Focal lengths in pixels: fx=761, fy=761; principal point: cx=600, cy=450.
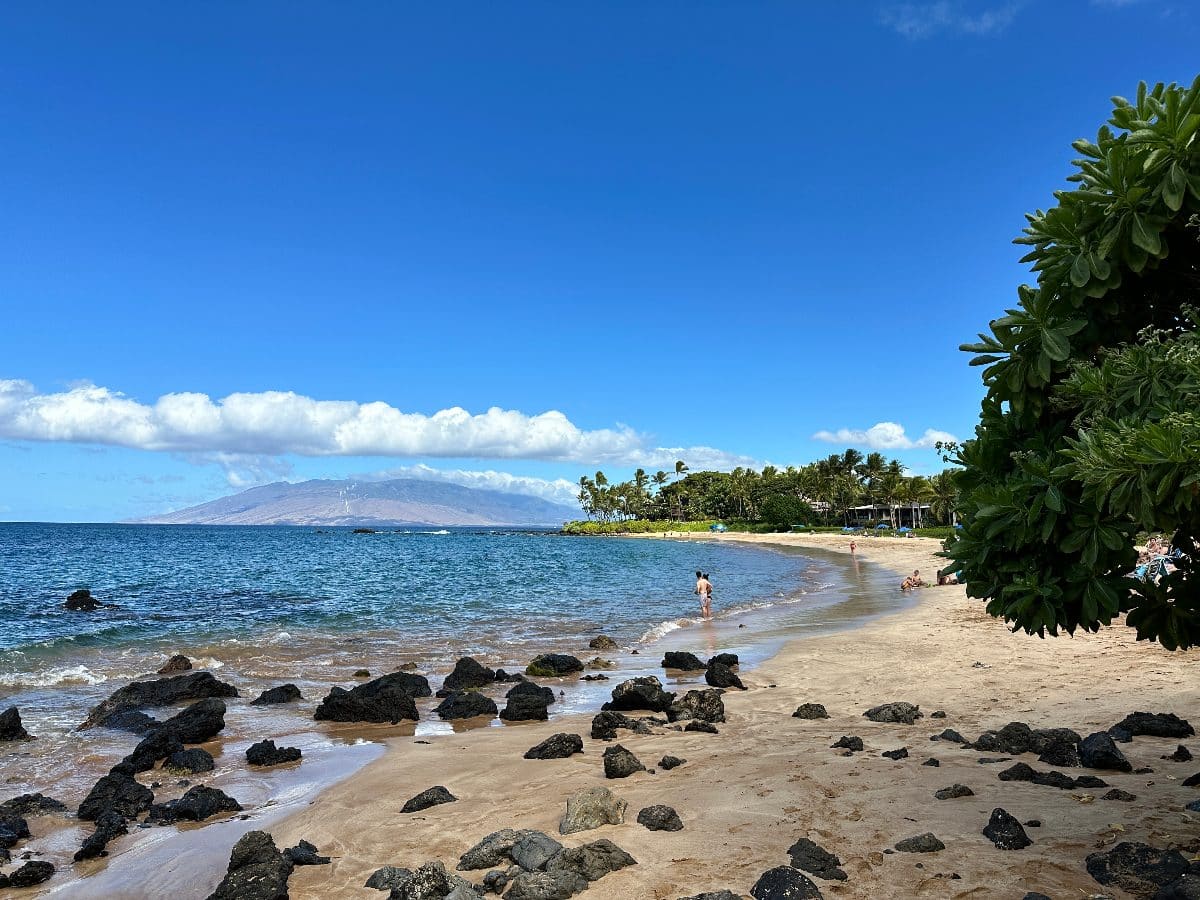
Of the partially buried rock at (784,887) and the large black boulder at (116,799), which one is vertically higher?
the partially buried rock at (784,887)

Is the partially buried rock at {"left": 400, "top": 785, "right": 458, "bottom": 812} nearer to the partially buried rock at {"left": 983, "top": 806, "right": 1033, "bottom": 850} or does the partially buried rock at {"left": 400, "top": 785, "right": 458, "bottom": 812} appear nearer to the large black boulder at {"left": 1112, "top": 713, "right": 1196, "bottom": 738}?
the partially buried rock at {"left": 983, "top": 806, "right": 1033, "bottom": 850}

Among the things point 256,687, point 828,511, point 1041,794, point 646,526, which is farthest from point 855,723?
point 646,526

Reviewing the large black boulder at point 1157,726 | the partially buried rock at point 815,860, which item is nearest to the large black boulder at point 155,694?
the partially buried rock at point 815,860

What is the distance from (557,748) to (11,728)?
9.83 metres

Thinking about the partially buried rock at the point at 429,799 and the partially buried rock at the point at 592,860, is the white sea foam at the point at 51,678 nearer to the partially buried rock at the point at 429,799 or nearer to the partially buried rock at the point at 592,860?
the partially buried rock at the point at 429,799

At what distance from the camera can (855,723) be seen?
1200 centimetres

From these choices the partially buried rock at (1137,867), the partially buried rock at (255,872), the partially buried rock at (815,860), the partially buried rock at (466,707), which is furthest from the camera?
the partially buried rock at (466,707)

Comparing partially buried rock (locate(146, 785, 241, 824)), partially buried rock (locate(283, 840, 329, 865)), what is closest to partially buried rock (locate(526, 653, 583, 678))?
partially buried rock (locate(146, 785, 241, 824))

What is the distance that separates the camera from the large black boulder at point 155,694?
14.8m

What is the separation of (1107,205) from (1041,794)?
20.3 ft

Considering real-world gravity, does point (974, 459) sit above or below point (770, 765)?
above

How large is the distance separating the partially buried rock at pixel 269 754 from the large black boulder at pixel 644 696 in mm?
5548

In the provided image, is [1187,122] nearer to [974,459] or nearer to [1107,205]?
[1107,205]

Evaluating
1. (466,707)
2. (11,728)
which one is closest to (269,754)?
(466,707)
